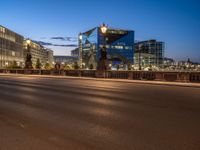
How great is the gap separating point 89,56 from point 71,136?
14878 cm

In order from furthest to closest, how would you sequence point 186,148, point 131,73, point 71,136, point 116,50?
1. point 116,50
2. point 131,73
3. point 71,136
4. point 186,148

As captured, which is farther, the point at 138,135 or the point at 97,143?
the point at 138,135

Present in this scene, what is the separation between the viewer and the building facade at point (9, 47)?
111806 mm

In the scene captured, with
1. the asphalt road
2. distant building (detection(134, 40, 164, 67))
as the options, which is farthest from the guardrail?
distant building (detection(134, 40, 164, 67))

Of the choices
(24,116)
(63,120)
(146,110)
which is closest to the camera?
(63,120)

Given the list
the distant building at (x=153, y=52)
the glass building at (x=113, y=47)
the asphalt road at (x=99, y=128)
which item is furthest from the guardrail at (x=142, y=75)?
the distant building at (x=153, y=52)

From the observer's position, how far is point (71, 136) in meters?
5.57

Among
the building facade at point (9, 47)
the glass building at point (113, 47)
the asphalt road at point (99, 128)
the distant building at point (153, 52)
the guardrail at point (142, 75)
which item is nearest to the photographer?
the asphalt road at point (99, 128)

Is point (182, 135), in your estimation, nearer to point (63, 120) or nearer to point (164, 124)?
point (164, 124)

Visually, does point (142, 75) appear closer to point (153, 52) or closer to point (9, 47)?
point (9, 47)

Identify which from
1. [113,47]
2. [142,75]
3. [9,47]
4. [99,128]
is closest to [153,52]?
[113,47]

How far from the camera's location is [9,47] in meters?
120

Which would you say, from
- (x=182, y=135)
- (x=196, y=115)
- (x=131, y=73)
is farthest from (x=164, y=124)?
(x=131, y=73)

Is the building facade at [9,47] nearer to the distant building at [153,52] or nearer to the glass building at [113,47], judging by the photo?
the glass building at [113,47]
